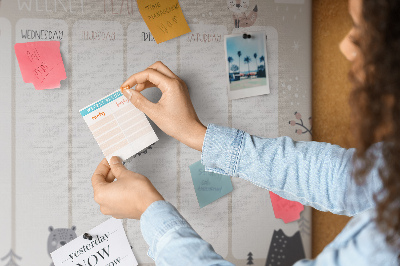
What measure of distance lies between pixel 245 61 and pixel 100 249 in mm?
556

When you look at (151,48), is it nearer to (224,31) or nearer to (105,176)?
(224,31)

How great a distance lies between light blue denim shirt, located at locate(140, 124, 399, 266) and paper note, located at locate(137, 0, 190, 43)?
0.90 ft

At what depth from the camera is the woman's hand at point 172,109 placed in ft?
2.44

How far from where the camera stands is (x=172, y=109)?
75 cm

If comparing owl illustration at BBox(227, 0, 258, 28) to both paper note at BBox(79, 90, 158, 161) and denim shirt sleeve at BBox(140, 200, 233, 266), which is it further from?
denim shirt sleeve at BBox(140, 200, 233, 266)

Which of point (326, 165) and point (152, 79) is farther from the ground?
point (152, 79)

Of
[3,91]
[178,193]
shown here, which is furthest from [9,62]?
[178,193]

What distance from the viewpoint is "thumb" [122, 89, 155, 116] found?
2.46 feet

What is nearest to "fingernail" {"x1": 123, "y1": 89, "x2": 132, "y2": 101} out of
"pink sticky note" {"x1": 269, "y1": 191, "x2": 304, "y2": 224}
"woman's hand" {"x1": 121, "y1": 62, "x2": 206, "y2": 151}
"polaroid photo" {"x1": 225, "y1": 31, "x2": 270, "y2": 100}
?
"woman's hand" {"x1": 121, "y1": 62, "x2": 206, "y2": 151}

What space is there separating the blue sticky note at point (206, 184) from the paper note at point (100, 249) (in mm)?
198

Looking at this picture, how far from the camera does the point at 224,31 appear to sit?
88 cm

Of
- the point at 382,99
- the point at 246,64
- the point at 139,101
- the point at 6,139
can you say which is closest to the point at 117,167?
the point at 139,101

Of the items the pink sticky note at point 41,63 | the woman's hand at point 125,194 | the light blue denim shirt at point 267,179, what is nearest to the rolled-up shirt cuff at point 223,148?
the light blue denim shirt at point 267,179

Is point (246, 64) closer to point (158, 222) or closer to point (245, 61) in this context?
point (245, 61)
